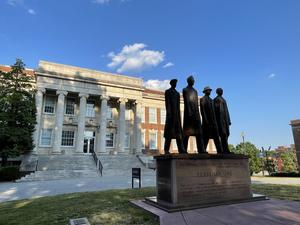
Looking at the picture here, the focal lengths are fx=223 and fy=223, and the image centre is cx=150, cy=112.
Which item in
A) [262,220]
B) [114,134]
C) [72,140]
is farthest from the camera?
[114,134]

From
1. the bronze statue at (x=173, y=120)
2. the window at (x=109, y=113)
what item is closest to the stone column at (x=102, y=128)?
the window at (x=109, y=113)

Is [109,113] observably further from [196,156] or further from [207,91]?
[196,156]

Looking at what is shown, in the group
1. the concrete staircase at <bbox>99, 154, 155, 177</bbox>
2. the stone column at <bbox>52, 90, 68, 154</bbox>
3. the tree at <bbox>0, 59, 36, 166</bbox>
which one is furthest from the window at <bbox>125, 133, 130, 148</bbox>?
the tree at <bbox>0, 59, 36, 166</bbox>

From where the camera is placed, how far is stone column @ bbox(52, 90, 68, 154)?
28.1m

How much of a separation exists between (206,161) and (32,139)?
2494 centimetres

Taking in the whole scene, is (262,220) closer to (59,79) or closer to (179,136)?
(179,136)

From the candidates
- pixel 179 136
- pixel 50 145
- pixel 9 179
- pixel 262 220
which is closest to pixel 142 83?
pixel 50 145

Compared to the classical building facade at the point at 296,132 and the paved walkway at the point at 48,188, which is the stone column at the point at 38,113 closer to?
the paved walkway at the point at 48,188

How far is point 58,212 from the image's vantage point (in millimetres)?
6484

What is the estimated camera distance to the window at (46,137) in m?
29.2

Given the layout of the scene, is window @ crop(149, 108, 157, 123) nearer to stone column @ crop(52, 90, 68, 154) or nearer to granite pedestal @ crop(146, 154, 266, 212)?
stone column @ crop(52, 90, 68, 154)

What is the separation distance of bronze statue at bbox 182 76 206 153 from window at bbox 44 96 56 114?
90.9ft

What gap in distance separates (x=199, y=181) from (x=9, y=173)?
1951 cm

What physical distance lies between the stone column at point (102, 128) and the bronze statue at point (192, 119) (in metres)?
24.5
